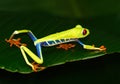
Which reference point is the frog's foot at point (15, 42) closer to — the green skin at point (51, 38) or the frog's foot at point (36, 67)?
the green skin at point (51, 38)

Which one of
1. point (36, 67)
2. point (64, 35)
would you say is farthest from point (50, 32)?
point (36, 67)

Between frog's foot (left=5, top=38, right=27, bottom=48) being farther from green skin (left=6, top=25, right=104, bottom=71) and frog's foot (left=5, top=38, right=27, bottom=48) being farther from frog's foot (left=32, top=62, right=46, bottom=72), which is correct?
frog's foot (left=32, top=62, right=46, bottom=72)

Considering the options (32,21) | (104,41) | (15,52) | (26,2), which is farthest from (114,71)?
(26,2)

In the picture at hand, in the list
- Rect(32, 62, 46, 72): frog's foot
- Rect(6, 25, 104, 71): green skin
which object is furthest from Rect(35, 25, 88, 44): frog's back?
Rect(32, 62, 46, 72): frog's foot

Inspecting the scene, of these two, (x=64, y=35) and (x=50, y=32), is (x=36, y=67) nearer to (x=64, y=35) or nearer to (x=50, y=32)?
(x=64, y=35)

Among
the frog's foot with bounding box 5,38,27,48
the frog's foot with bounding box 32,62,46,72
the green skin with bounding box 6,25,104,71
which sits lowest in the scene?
the frog's foot with bounding box 32,62,46,72

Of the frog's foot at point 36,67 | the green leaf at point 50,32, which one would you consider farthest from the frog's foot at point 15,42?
the frog's foot at point 36,67

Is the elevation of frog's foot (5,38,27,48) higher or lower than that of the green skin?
higher

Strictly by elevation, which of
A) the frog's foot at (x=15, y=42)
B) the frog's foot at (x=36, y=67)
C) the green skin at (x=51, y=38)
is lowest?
the frog's foot at (x=36, y=67)

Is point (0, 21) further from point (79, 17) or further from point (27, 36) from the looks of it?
point (79, 17)
